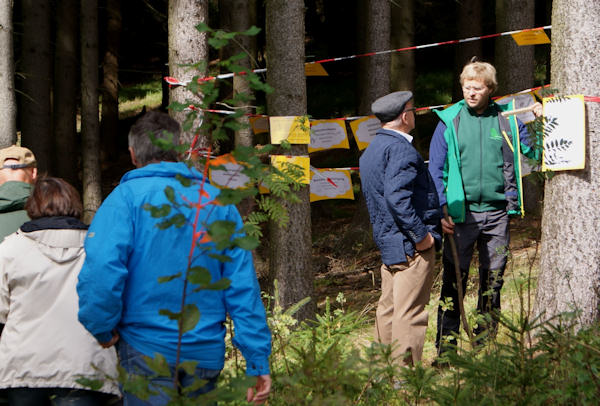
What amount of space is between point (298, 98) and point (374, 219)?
1.83 m

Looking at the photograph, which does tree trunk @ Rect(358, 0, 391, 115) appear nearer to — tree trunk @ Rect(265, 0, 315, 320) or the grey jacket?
tree trunk @ Rect(265, 0, 315, 320)

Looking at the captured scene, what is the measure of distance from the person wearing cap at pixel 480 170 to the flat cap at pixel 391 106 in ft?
1.41

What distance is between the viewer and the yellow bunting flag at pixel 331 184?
7.95m

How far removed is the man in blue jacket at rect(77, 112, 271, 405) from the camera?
272 centimetres

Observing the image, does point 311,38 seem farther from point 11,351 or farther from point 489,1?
point 11,351

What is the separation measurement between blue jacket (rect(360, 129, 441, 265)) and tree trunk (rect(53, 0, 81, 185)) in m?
9.70

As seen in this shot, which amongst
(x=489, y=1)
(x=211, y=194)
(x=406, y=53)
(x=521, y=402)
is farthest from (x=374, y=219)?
(x=489, y=1)

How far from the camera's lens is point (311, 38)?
2361 centimetres

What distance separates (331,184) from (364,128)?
88cm

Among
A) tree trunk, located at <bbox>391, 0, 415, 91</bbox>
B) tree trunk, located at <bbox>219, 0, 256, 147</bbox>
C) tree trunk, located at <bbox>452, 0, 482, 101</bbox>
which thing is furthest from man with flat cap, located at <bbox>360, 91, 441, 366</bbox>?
tree trunk, located at <bbox>452, 0, 482, 101</bbox>

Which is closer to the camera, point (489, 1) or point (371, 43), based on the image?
point (371, 43)

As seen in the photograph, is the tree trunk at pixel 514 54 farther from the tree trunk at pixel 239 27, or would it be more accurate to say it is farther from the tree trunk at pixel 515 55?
the tree trunk at pixel 239 27

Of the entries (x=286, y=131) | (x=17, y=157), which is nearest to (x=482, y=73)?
(x=286, y=131)

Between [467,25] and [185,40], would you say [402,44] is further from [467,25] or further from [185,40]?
[185,40]
